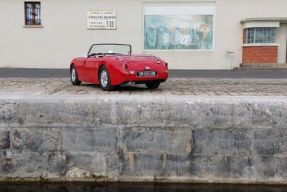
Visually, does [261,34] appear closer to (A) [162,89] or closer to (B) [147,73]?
(A) [162,89]

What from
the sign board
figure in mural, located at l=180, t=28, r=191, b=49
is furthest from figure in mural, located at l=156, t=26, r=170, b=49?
the sign board

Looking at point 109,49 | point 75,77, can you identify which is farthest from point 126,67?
point 75,77

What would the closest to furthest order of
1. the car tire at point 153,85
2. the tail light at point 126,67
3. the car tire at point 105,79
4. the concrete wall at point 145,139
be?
the concrete wall at point 145,139 < the tail light at point 126,67 < the car tire at point 105,79 < the car tire at point 153,85

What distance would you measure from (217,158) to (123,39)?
833 inches

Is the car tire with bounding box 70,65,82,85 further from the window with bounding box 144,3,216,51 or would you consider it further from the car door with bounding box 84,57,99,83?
the window with bounding box 144,3,216,51

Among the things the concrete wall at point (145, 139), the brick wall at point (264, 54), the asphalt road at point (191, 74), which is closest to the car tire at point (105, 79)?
the concrete wall at point (145, 139)

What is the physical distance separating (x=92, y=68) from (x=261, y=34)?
59.6 ft

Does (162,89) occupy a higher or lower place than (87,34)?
lower

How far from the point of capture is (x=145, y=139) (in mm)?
6348

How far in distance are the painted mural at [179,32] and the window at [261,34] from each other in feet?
8.01

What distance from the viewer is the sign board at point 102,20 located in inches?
1053

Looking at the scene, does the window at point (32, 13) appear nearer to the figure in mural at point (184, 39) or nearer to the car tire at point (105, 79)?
the figure in mural at point (184, 39)

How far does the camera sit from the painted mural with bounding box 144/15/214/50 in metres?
26.6

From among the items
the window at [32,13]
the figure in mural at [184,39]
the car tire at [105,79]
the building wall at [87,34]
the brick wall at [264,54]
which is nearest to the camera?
the car tire at [105,79]
